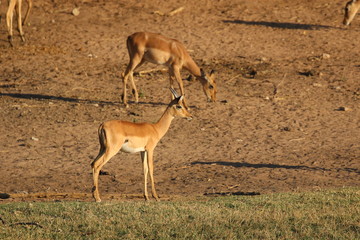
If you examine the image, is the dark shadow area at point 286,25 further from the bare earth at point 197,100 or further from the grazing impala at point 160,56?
the grazing impala at point 160,56

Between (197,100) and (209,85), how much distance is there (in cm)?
51

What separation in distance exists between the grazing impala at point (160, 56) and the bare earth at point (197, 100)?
39cm

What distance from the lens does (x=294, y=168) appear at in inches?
457

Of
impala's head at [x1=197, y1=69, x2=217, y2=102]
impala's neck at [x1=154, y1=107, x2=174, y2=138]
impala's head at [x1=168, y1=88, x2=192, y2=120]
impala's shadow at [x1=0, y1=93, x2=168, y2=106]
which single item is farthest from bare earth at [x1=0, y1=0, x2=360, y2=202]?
impala's head at [x1=168, y1=88, x2=192, y2=120]

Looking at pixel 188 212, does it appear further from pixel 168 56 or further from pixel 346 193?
pixel 168 56

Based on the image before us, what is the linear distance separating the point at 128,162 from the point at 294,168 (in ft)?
8.18

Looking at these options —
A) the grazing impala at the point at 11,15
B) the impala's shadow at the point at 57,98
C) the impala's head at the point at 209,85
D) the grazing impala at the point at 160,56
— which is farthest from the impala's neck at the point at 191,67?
the grazing impala at the point at 11,15

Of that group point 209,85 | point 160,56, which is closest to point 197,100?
point 209,85

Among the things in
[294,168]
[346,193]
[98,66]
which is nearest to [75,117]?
[98,66]

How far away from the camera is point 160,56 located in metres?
14.5

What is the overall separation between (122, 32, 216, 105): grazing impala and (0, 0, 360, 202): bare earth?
39 centimetres

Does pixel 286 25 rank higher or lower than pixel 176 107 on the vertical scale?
lower

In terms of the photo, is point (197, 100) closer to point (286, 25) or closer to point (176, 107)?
point (176, 107)

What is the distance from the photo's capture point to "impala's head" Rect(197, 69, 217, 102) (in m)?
14.6
